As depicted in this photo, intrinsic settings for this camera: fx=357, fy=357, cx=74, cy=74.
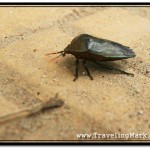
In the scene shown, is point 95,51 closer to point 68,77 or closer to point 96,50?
point 96,50

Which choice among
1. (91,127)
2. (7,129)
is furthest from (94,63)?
(7,129)

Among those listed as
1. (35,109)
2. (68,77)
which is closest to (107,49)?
(68,77)

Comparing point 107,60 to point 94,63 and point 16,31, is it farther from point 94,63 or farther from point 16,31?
point 16,31

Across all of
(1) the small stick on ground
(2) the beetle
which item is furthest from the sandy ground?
(2) the beetle

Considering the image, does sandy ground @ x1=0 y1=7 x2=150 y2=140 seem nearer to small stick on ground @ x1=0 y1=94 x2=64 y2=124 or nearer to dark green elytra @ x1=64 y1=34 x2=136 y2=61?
small stick on ground @ x1=0 y1=94 x2=64 y2=124

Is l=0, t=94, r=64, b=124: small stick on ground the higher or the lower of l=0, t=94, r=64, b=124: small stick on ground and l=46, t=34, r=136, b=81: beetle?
the lower

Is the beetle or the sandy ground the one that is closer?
the sandy ground
